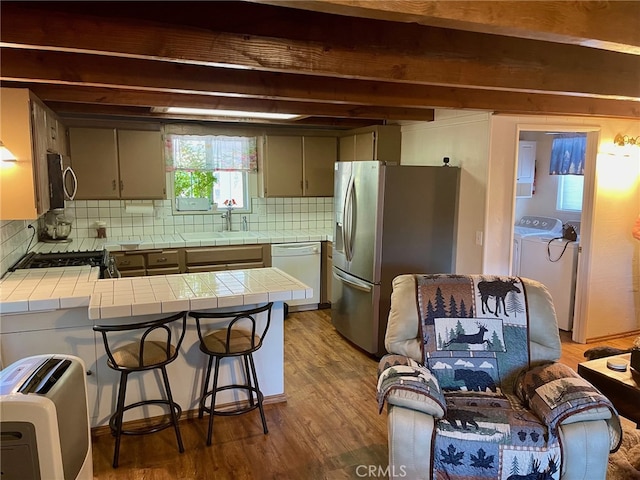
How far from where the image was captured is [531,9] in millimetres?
1676

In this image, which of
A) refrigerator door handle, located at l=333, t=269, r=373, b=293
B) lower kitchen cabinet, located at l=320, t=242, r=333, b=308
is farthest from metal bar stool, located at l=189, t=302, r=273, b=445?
lower kitchen cabinet, located at l=320, t=242, r=333, b=308

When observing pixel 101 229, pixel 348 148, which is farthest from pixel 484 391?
pixel 101 229

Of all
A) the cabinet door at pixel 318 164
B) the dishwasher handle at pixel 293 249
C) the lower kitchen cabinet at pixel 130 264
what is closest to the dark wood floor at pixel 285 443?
the dishwasher handle at pixel 293 249

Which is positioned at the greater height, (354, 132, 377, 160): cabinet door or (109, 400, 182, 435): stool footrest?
(354, 132, 377, 160): cabinet door

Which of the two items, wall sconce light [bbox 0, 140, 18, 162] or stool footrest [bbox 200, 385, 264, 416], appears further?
stool footrest [bbox 200, 385, 264, 416]

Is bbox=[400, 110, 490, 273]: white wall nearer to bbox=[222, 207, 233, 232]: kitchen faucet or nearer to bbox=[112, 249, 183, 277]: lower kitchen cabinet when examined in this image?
bbox=[222, 207, 233, 232]: kitchen faucet

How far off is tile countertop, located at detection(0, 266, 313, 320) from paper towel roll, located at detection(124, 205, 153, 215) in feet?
5.54

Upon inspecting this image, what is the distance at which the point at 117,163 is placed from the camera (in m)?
4.64

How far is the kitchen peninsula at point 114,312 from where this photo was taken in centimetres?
263

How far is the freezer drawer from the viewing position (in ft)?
13.2

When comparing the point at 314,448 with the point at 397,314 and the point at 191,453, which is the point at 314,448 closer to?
the point at 191,453

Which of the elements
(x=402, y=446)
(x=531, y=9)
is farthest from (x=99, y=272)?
(x=531, y=9)

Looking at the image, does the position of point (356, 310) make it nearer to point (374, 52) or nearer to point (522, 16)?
point (374, 52)

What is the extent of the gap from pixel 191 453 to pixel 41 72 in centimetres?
223
